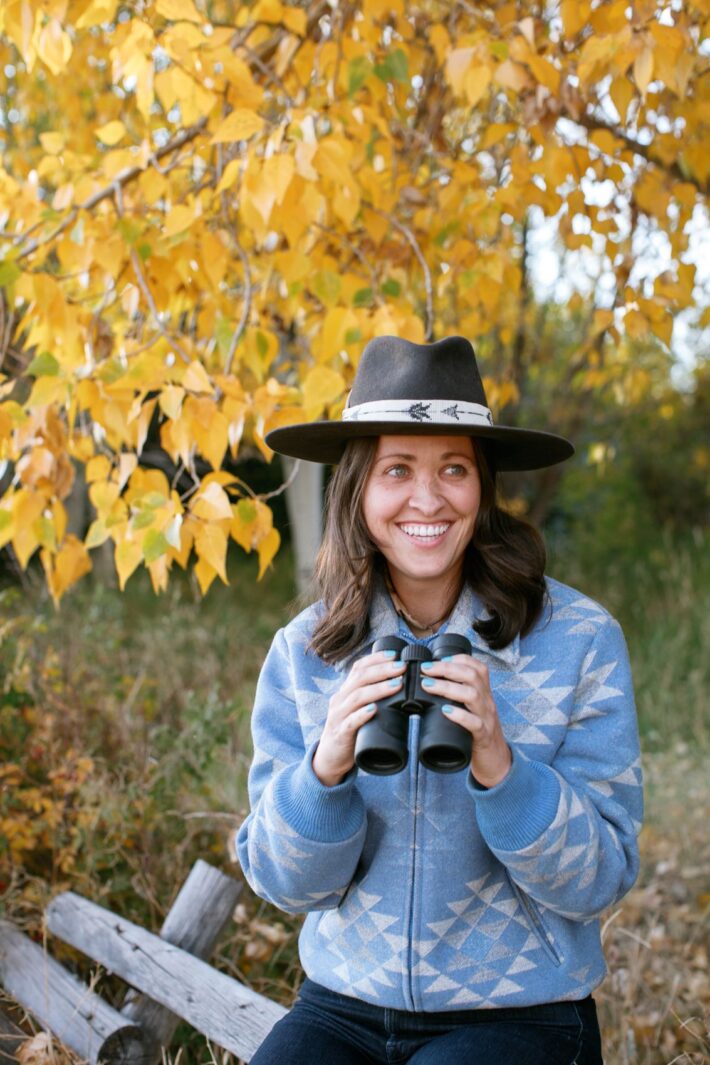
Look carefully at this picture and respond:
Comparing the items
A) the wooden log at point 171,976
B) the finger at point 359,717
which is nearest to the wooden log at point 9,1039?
the wooden log at point 171,976

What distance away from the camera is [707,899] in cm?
444

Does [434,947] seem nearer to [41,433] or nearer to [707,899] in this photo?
[41,433]

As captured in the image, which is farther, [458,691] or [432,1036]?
[432,1036]

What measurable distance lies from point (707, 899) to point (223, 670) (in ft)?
10.2

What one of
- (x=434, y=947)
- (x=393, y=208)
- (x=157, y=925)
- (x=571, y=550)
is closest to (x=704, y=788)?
(x=157, y=925)

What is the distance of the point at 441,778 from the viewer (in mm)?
2104

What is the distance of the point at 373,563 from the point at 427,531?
0.20m

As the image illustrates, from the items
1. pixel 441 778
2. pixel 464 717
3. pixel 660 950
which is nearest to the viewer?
pixel 464 717

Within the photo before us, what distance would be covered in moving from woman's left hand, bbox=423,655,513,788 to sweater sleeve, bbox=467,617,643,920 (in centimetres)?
7

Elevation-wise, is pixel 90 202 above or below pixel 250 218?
above

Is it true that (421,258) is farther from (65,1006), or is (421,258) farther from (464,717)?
(65,1006)

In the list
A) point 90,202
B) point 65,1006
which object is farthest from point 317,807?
point 90,202

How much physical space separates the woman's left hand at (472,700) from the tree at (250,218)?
720 mm

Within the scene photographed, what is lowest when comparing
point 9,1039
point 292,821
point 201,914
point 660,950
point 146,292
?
point 660,950
